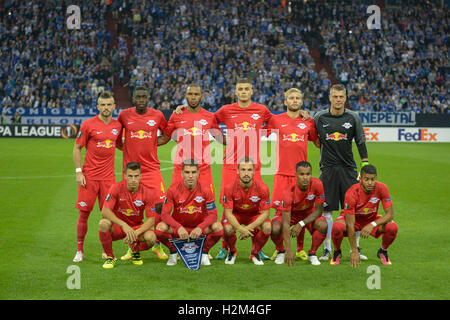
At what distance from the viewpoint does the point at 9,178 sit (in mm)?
15547

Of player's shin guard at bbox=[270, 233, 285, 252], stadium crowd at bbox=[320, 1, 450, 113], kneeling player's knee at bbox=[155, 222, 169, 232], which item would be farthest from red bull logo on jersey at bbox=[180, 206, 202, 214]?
stadium crowd at bbox=[320, 1, 450, 113]

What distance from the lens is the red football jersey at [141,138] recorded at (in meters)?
8.04

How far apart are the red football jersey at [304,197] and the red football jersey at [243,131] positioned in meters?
0.72

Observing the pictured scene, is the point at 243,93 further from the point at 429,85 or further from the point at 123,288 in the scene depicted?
the point at 429,85

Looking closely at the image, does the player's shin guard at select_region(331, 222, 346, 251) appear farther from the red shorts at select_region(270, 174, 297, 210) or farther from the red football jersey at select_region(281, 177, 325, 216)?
the red shorts at select_region(270, 174, 297, 210)

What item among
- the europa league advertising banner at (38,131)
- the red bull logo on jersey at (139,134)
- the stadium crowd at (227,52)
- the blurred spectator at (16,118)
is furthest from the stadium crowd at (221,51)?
the red bull logo on jersey at (139,134)

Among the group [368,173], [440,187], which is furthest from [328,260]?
[440,187]

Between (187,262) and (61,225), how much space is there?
145 inches

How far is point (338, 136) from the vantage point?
7.91 meters

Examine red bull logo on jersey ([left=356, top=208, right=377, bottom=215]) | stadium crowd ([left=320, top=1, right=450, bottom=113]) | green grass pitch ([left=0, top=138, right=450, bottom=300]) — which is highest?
stadium crowd ([left=320, top=1, right=450, bottom=113])

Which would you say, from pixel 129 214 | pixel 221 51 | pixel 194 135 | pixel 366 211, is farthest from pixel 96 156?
pixel 221 51

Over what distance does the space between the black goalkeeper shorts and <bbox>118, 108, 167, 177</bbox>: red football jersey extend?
2.47 metres

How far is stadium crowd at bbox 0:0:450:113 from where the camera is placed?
1271 inches

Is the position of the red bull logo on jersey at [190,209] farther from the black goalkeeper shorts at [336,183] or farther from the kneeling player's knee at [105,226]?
the black goalkeeper shorts at [336,183]
